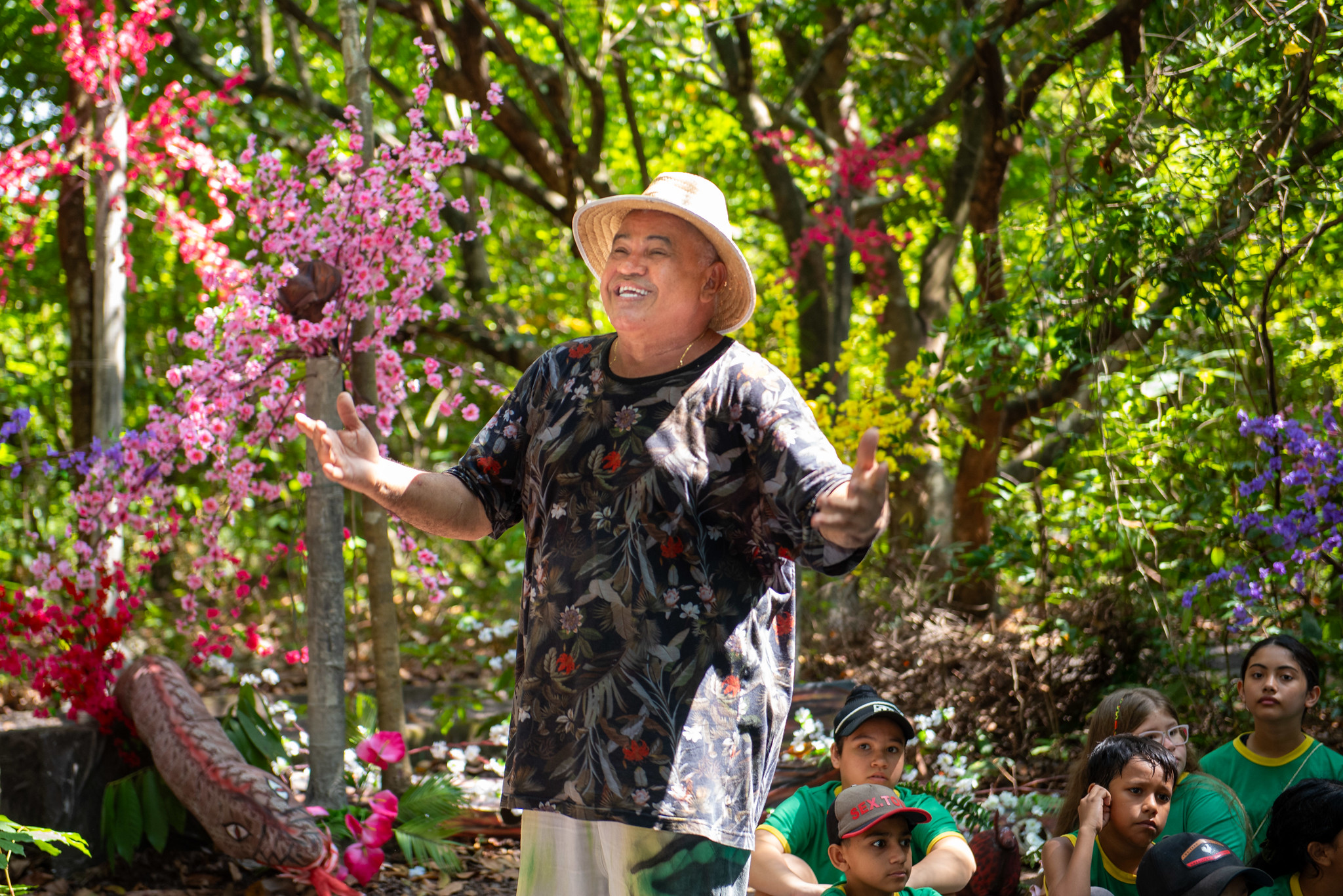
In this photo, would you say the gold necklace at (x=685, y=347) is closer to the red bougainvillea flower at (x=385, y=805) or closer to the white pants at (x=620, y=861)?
the white pants at (x=620, y=861)

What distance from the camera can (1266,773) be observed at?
3.04m

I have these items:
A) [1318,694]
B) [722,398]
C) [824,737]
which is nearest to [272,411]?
[824,737]

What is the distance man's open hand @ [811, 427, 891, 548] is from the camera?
1444 mm

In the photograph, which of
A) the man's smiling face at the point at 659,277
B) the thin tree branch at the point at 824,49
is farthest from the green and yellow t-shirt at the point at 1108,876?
the thin tree branch at the point at 824,49

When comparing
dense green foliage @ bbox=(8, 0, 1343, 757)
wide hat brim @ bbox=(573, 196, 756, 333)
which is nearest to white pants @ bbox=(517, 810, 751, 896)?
wide hat brim @ bbox=(573, 196, 756, 333)

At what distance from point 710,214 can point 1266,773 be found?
233 cm

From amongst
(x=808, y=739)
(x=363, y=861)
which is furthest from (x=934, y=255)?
(x=363, y=861)

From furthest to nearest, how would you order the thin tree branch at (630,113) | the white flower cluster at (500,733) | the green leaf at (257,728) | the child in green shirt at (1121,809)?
the thin tree branch at (630,113) < the white flower cluster at (500,733) < the green leaf at (257,728) < the child in green shirt at (1121,809)

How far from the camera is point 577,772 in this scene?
66.2 inches

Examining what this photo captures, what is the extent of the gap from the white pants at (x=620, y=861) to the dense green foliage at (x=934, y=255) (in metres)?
2.64

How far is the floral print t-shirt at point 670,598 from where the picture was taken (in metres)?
1.64

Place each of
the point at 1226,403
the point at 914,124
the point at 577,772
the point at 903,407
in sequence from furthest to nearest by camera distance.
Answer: the point at 914,124, the point at 903,407, the point at 1226,403, the point at 577,772

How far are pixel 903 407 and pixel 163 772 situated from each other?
3.37m

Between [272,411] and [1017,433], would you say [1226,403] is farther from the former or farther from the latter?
[272,411]
